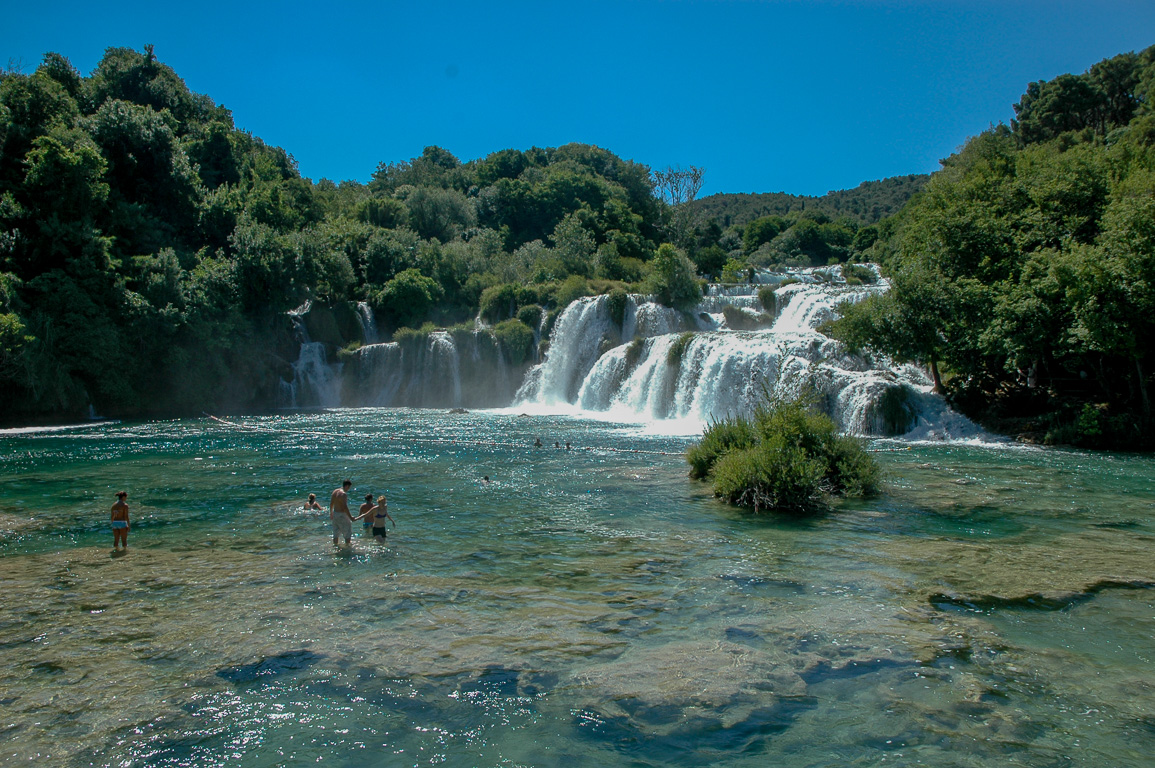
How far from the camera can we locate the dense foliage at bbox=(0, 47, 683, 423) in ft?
101

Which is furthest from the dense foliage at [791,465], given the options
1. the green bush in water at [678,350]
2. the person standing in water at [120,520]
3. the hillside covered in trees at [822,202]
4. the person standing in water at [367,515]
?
the hillside covered in trees at [822,202]

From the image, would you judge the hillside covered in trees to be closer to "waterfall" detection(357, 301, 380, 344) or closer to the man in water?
"waterfall" detection(357, 301, 380, 344)

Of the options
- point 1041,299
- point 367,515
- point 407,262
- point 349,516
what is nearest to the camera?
point 349,516

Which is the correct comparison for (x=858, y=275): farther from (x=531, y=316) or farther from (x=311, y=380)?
(x=311, y=380)

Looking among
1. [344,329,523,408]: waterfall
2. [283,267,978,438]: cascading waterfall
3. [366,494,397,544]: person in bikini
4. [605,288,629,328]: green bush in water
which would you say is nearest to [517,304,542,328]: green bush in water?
[283,267,978,438]: cascading waterfall

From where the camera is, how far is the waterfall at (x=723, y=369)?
78.8 ft

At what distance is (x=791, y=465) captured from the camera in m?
13.0

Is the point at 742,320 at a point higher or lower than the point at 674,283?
lower

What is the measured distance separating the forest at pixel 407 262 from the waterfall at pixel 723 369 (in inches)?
57.1

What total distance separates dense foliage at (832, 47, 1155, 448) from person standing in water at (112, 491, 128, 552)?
2294 centimetres

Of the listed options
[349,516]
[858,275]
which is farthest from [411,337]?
[349,516]

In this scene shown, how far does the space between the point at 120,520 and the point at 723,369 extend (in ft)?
70.0

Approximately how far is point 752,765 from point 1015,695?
2517 millimetres

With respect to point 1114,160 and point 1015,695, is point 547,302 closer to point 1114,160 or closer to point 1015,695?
point 1114,160
